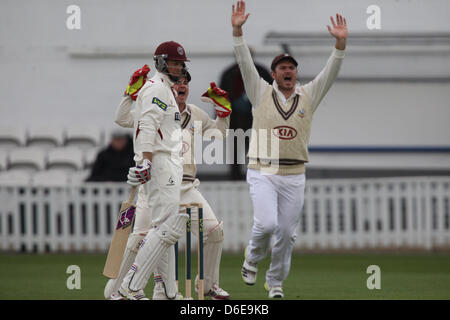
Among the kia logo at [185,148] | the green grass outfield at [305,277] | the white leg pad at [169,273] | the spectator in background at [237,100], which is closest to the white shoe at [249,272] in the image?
the green grass outfield at [305,277]

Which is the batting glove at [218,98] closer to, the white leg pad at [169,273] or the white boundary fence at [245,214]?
the white leg pad at [169,273]

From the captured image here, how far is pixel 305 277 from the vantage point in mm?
10180

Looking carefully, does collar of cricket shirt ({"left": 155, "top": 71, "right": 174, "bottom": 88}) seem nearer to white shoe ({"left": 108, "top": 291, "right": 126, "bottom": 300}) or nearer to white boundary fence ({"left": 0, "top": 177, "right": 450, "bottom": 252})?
white shoe ({"left": 108, "top": 291, "right": 126, "bottom": 300})

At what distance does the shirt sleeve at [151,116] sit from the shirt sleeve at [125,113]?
0.62 m

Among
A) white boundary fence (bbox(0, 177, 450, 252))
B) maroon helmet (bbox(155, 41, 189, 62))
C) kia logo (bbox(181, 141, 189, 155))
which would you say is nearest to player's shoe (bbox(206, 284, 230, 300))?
kia logo (bbox(181, 141, 189, 155))

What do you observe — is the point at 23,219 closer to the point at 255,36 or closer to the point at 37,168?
the point at 37,168

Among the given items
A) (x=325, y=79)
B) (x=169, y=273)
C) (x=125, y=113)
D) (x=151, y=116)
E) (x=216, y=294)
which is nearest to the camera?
(x=151, y=116)

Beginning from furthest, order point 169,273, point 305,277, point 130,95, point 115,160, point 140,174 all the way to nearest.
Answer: point 115,160, point 305,277, point 130,95, point 169,273, point 140,174

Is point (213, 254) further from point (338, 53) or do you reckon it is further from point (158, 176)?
point (338, 53)

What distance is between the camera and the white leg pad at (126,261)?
775 centimetres

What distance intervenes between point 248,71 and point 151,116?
4.68 ft

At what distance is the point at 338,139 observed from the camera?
602 inches

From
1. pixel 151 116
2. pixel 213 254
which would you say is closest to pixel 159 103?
pixel 151 116

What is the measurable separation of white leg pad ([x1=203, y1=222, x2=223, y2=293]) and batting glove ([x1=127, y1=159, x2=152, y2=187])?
1.42 metres
